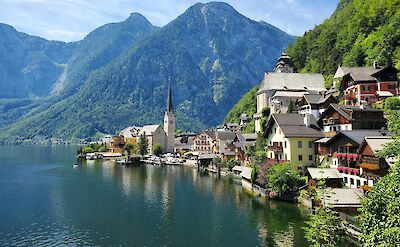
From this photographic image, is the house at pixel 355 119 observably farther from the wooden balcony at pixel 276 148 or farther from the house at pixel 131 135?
→ the house at pixel 131 135

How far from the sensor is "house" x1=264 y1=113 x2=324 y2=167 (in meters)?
60.2

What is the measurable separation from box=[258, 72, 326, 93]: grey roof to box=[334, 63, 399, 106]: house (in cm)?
2964

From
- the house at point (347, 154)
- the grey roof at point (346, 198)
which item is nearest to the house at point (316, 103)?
the house at point (347, 154)

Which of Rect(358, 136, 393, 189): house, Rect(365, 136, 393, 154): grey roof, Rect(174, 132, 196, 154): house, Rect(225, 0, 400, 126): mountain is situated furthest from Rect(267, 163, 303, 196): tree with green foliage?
Rect(174, 132, 196, 154): house

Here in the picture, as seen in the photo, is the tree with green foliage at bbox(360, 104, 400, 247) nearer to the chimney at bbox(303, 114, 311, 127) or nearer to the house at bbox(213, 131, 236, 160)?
the chimney at bbox(303, 114, 311, 127)

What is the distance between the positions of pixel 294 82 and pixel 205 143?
1795 inches

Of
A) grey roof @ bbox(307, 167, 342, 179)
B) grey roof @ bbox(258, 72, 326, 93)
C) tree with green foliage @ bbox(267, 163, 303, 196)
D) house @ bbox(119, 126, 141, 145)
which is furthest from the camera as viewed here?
house @ bbox(119, 126, 141, 145)

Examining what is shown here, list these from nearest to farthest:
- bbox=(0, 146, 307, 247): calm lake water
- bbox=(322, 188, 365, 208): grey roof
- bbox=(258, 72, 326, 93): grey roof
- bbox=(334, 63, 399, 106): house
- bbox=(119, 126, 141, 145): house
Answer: bbox=(0, 146, 307, 247): calm lake water → bbox=(322, 188, 365, 208): grey roof → bbox=(334, 63, 399, 106): house → bbox=(258, 72, 326, 93): grey roof → bbox=(119, 126, 141, 145): house

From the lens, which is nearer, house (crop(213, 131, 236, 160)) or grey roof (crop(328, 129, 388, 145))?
grey roof (crop(328, 129, 388, 145))

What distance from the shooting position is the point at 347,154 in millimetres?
49469

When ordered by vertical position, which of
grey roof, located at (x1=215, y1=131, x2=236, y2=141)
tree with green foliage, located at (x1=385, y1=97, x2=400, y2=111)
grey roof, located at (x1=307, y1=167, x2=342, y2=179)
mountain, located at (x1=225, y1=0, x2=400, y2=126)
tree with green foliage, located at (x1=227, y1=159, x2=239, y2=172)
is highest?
mountain, located at (x1=225, y1=0, x2=400, y2=126)

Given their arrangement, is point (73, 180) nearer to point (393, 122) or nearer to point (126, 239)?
point (126, 239)

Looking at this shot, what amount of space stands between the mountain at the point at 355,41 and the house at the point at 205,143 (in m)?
44.1

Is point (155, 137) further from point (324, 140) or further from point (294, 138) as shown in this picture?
point (324, 140)
